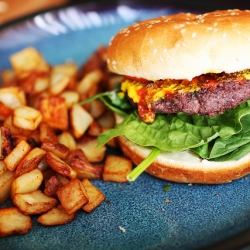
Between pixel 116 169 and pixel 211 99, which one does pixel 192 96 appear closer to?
pixel 211 99

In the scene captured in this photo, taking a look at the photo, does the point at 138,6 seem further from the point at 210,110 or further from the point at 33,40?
the point at 210,110

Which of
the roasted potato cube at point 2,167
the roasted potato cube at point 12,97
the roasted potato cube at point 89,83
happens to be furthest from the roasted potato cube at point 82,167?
the roasted potato cube at point 89,83

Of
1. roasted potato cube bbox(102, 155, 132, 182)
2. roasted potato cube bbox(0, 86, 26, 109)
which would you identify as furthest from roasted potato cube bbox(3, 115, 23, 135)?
roasted potato cube bbox(102, 155, 132, 182)

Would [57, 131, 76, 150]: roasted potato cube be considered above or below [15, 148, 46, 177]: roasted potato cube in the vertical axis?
below

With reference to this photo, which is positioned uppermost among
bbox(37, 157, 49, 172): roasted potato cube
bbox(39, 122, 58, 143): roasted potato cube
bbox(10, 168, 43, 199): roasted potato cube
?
bbox(39, 122, 58, 143): roasted potato cube

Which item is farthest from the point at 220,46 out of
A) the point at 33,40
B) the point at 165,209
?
the point at 33,40

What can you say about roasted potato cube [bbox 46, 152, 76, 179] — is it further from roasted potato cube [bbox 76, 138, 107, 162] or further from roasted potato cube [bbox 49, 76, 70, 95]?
roasted potato cube [bbox 49, 76, 70, 95]
